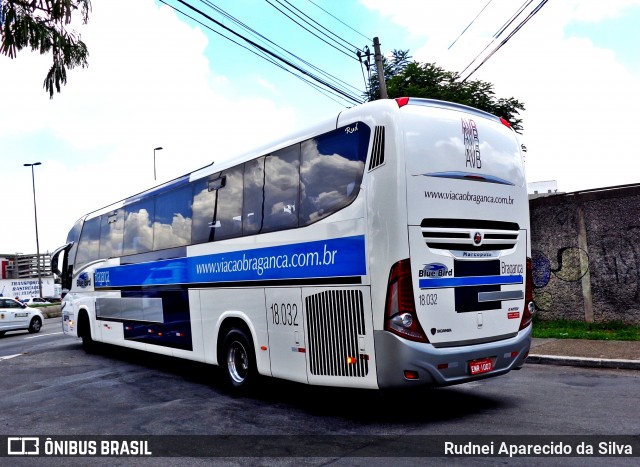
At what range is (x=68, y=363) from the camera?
1304 centimetres

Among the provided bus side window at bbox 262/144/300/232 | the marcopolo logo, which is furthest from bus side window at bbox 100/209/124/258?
bus side window at bbox 262/144/300/232

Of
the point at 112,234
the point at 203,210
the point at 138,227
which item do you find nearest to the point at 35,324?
the point at 112,234

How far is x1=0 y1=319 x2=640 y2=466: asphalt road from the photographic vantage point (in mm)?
6195

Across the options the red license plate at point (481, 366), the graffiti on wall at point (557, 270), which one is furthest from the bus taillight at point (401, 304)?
the graffiti on wall at point (557, 270)

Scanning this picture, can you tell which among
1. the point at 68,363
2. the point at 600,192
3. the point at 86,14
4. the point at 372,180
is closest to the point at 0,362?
the point at 68,363

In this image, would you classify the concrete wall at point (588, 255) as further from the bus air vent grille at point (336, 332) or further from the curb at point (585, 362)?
the bus air vent grille at point (336, 332)

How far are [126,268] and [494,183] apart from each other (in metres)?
8.07

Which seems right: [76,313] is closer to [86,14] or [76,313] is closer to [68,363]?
[68,363]

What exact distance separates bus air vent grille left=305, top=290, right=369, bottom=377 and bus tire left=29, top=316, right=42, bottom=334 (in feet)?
66.6

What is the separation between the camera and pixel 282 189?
26.0 ft

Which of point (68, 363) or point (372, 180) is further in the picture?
point (68, 363)

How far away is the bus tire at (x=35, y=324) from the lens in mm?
23953

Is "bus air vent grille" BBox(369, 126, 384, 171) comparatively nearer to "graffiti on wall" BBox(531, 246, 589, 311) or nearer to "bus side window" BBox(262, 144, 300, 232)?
"bus side window" BBox(262, 144, 300, 232)

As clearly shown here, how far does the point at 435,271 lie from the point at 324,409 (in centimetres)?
246
